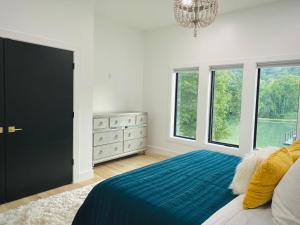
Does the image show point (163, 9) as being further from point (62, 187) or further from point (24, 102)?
point (62, 187)

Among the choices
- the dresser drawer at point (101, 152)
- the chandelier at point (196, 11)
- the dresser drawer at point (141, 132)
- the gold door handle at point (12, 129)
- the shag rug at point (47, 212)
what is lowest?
the shag rug at point (47, 212)

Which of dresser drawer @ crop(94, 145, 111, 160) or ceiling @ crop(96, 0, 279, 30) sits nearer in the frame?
ceiling @ crop(96, 0, 279, 30)

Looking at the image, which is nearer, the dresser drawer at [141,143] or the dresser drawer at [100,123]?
the dresser drawer at [100,123]

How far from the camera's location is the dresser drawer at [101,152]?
399 centimetres

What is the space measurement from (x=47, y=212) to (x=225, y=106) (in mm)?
3314

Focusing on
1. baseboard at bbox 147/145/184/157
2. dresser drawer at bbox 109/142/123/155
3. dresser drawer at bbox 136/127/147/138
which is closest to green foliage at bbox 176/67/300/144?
baseboard at bbox 147/145/184/157

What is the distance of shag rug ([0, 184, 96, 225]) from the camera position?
2333 millimetres

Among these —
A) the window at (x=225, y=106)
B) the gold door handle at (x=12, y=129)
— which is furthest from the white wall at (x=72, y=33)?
the window at (x=225, y=106)

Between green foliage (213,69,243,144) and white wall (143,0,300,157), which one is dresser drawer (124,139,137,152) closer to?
white wall (143,0,300,157)

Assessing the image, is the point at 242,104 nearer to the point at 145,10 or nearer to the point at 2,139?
the point at 145,10

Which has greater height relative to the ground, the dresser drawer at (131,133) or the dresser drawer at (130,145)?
the dresser drawer at (131,133)

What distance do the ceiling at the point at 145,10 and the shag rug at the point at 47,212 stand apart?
3.02 meters

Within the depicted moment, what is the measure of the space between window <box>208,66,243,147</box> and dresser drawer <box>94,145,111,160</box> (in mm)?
1973

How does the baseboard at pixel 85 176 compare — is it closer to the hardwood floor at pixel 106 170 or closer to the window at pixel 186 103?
the hardwood floor at pixel 106 170
